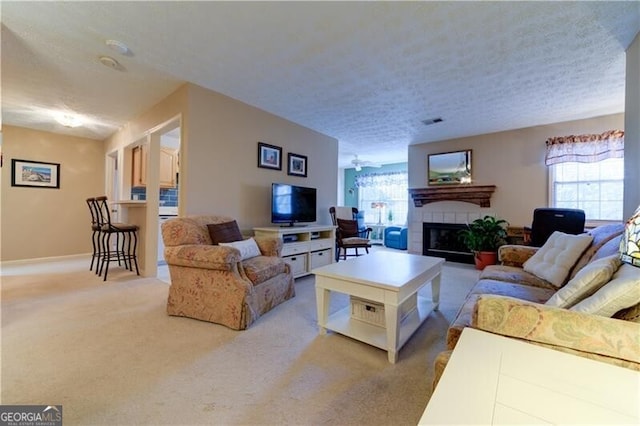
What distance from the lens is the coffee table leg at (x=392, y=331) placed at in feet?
5.52

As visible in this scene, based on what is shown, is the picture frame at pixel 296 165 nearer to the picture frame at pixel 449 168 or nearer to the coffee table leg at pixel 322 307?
the coffee table leg at pixel 322 307

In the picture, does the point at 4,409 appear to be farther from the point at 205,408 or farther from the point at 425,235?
the point at 425,235

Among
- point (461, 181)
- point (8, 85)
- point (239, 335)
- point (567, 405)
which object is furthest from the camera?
point (461, 181)

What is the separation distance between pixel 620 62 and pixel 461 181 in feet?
8.60

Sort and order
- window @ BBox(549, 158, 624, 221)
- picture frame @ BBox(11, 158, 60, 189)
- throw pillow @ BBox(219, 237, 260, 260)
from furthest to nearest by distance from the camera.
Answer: picture frame @ BBox(11, 158, 60, 189) < window @ BBox(549, 158, 624, 221) < throw pillow @ BBox(219, 237, 260, 260)

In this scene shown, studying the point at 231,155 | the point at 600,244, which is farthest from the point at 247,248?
the point at 600,244

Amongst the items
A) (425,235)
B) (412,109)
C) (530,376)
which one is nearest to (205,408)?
(530,376)

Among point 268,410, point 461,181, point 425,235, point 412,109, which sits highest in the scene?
point 412,109

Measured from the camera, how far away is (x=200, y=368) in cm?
162

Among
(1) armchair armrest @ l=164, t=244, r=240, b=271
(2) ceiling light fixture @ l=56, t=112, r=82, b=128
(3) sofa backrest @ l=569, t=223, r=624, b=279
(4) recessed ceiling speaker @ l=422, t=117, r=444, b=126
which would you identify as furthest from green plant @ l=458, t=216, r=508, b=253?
(2) ceiling light fixture @ l=56, t=112, r=82, b=128

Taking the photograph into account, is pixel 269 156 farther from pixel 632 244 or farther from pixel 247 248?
pixel 632 244

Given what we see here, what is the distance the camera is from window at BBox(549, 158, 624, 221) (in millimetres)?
3744

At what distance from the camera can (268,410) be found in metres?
1.30

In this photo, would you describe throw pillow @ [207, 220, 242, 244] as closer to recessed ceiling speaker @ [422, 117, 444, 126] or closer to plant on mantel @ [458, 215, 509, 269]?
recessed ceiling speaker @ [422, 117, 444, 126]
